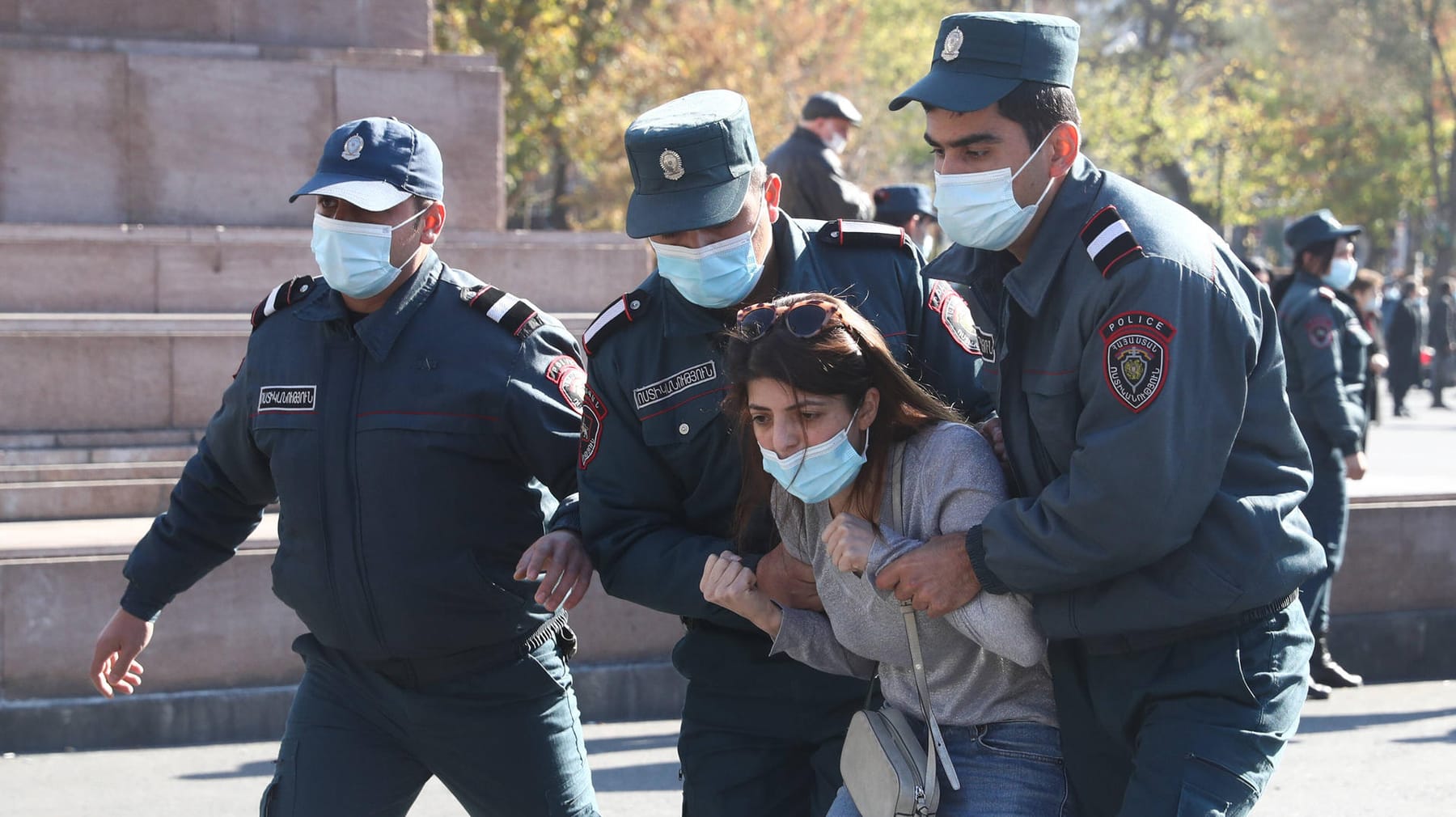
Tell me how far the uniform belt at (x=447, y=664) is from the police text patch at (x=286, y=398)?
2.00 ft

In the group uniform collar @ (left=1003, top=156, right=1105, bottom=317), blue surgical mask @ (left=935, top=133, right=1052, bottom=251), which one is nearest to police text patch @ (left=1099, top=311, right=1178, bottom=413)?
uniform collar @ (left=1003, top=156, right=1105, bottom=317)

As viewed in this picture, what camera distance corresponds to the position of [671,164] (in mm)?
3299

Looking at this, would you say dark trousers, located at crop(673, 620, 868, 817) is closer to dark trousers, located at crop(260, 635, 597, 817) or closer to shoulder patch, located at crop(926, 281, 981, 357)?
dark trousers, located at crop(260, 635, 597, 817)

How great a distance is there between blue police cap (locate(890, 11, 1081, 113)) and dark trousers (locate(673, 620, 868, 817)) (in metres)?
1.26

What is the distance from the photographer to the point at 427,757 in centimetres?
367

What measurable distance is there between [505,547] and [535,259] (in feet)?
20.5

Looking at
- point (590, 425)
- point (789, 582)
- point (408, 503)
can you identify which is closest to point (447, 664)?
point (408, 503)

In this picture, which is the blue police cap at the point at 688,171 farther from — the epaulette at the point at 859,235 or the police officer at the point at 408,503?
the police officer at the point at 408,503

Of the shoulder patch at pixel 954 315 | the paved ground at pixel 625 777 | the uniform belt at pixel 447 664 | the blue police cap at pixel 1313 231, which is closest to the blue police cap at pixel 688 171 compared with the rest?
the shoulder patch at pixel 954 315

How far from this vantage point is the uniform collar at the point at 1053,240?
2816mm

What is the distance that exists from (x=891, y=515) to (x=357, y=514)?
1290mm

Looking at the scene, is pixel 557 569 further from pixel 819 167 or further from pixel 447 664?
pixel 819 167

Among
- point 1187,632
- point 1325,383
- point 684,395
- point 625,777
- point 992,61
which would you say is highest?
point 992,61

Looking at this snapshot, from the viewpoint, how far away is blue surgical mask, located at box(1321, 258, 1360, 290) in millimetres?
7773
